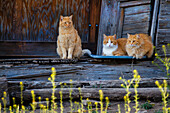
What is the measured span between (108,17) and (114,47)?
87 centimetres

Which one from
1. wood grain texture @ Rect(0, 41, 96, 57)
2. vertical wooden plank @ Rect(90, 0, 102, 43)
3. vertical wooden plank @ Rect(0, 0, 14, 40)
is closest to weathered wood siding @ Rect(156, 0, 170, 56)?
vertical wooden plank @ Rect(90, 0, 102, 43)

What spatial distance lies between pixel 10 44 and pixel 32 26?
731 mm

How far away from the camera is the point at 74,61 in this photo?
4.78m

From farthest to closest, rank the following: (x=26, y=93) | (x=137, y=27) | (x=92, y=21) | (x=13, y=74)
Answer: (x=92, y=21)
(x=137, y=27)
(x=13, y=74)
(x=26, y=93)

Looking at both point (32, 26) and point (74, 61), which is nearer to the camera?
point (74, 61)

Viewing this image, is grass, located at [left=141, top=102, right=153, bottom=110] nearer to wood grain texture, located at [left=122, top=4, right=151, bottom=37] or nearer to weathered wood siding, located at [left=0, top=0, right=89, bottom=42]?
wood grain texture, located at [left=122, top=4, right=151, bottom=37]

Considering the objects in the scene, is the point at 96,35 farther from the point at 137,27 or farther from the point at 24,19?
the point at 24,19

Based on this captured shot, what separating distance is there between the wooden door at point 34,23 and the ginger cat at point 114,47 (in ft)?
2.44

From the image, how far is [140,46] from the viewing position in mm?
5039

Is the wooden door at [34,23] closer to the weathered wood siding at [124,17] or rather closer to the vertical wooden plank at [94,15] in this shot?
the vertical wooden plank at [94,15]

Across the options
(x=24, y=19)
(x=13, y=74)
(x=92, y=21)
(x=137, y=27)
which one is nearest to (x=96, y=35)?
(x=92, y=21)

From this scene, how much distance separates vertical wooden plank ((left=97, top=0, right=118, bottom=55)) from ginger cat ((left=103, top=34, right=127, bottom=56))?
422 mm

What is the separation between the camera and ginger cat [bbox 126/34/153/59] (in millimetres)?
4961

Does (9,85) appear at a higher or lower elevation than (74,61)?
lower
